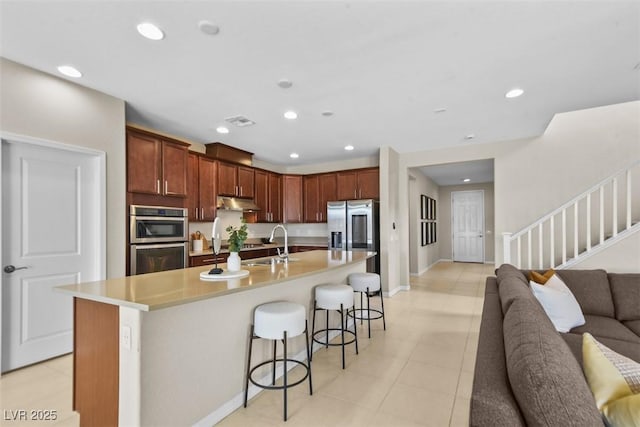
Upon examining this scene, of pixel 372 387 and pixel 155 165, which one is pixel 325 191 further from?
pixel 372 387

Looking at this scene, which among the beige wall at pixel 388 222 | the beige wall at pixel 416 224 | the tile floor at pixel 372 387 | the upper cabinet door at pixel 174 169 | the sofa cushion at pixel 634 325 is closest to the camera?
the tile floor at pixel 372 387

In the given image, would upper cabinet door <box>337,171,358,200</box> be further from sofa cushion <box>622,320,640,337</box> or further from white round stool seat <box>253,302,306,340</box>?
sofa cushion <box>622,320,640,337</box>

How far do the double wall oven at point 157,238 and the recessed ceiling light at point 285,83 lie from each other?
215 centimetres

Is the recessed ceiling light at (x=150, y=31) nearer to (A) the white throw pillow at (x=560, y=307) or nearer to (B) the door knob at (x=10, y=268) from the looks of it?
(B) the door knob at (x=10, y=268)

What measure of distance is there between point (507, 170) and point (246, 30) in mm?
4502

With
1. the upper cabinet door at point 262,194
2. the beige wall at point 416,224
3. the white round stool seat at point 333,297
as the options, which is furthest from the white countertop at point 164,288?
the beige wall at point 416,224

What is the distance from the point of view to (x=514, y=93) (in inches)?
122

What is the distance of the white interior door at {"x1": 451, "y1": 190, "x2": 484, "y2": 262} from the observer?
9031 millimetres

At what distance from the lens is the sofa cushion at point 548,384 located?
792 mm

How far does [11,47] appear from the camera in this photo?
227 cm

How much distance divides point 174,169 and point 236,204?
1.51 meters

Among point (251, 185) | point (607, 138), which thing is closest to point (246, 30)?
point (251, 185)

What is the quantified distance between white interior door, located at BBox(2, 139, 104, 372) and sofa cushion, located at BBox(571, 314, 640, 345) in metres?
4.38

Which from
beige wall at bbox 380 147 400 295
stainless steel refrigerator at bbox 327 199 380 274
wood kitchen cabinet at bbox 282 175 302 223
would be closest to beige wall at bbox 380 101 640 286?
beige wall at bbox 380 147 400 295
